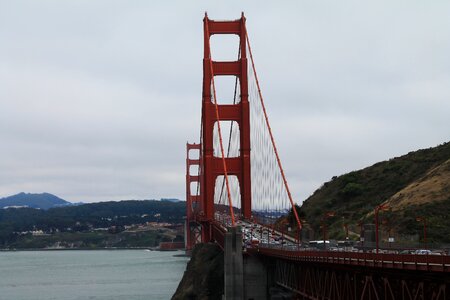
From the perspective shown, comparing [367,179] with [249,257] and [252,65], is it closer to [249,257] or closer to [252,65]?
[252,65]

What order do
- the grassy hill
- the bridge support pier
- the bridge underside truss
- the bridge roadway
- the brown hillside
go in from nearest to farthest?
the bridge roadway, the bridge underside truss, the bridge support pier, the grassy hill, the brown hillside

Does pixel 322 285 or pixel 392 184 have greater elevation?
pixel 392 184

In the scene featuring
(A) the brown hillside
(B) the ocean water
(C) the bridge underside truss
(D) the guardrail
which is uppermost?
(A) the brown hillside

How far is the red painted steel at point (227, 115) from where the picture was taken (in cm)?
9194

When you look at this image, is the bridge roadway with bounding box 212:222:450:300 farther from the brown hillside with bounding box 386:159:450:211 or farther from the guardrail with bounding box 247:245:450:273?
the brown hillside with bounding box 386:159:450:211

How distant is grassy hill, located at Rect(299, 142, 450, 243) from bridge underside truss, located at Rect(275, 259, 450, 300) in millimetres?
18185

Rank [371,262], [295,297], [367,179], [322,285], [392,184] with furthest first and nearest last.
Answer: [367,179] < [392,184] < [295,297] < [322,285] < [371,262]

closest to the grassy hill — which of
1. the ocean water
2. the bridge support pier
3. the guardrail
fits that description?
the bridge support pier

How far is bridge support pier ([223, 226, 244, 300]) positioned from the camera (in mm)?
63656

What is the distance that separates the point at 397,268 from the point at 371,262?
9.56 feet

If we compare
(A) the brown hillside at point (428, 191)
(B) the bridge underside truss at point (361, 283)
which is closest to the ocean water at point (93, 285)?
(A) the brown hillside at point (428, 191)

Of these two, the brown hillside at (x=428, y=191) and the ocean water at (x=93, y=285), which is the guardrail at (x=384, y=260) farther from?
the ocean water at (x=93, y=285)

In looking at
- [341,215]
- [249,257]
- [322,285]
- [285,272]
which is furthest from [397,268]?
[341,215]

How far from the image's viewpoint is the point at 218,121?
3602 inches
